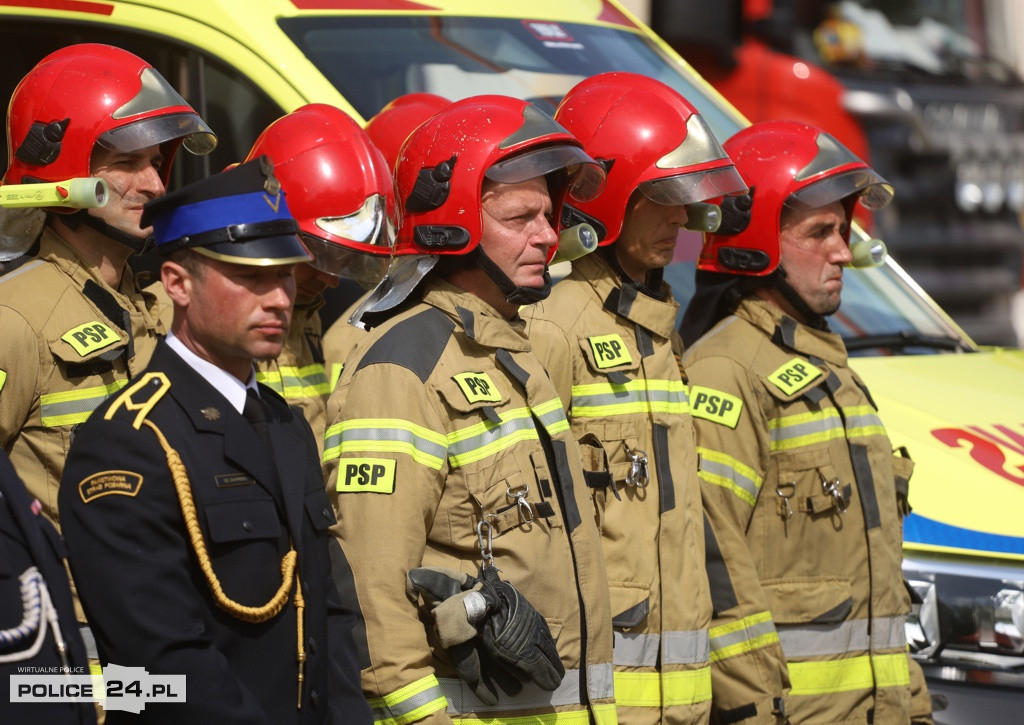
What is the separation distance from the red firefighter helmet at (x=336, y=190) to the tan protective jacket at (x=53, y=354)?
692 millimetres

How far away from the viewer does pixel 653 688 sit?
13.0 ft

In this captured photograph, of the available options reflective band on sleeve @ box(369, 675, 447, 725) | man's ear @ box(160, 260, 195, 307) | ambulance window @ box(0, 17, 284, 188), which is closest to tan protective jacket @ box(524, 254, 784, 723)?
reflective band on sleeve @ box(369, 675, 447, 725)

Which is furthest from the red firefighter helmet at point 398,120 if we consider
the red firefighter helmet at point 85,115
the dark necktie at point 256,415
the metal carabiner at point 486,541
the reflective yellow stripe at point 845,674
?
the dark necktie at point 256,415

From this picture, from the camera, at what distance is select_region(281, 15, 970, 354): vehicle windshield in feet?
17.7

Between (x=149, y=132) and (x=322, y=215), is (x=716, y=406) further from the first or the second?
(x=149, y=132)

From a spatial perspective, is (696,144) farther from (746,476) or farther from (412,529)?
(412,529)

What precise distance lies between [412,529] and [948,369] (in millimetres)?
2891

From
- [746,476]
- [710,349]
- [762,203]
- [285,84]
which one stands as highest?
[285,84]

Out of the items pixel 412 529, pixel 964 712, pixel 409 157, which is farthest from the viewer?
pixel 964 712

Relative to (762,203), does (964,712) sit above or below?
below

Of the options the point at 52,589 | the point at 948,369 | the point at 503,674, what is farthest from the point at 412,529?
the point at 948,369

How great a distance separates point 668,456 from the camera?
4055mm

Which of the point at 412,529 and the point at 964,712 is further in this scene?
the point at 964,712

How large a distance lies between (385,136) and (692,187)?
1.10 metres
